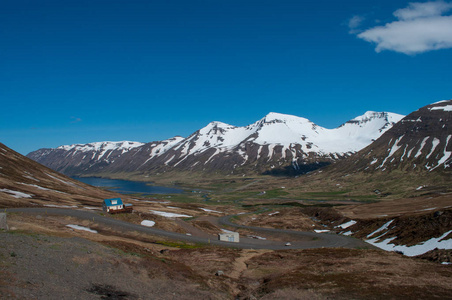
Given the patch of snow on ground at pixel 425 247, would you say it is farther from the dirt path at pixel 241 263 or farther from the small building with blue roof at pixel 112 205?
the small building with blue roof at pixel 112 205

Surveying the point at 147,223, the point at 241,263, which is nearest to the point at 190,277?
the point at 241,263

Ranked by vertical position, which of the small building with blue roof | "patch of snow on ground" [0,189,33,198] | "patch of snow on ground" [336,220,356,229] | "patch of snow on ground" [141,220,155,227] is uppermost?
"patch of snow on ground" [0,189,33,198]

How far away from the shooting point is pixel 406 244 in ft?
195

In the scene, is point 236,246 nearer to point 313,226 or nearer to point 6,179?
point 313,226

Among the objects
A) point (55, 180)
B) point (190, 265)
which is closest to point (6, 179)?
point (55, 180)

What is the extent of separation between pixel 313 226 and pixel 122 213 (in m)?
55.6

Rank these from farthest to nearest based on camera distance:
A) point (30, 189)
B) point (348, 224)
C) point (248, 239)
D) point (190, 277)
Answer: point (30, 189) → point (348, 224) → point (248, 239) → point (190, 277)

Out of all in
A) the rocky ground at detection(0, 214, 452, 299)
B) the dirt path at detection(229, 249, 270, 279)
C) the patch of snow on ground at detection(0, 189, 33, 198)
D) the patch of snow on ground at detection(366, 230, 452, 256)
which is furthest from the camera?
the patch of snow on ground at detection(0, 189, 33, 198)

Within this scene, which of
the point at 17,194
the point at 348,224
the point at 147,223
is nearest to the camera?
the point at 147,223

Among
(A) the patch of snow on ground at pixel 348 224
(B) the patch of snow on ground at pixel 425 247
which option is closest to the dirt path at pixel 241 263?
(B) the patch of snow on ground at pixel 425 247

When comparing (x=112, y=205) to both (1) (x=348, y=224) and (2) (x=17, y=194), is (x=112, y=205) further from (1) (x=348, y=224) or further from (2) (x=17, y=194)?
(1) (x=348, y=224)

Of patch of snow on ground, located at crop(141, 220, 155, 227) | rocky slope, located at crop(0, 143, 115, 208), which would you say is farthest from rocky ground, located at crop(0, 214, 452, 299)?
rocky slope, located at crop(0, 143, 115, 208)

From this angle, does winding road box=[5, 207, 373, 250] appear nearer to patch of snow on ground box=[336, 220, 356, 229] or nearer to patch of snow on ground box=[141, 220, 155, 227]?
patch of snow on ground box=[141, 220, 155, 227]

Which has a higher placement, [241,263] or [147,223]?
[147,223]
